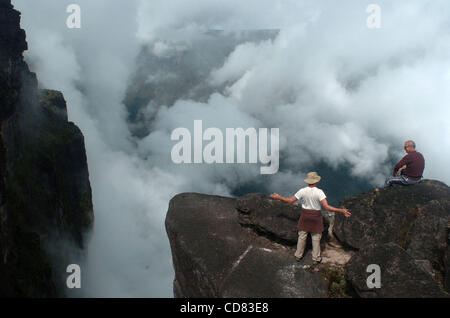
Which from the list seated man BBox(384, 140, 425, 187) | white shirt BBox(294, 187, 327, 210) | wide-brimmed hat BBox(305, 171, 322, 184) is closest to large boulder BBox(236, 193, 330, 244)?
white shirt BBox(294, 187, 327, 210)

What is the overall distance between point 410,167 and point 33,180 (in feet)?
262

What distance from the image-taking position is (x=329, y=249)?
14898 mm

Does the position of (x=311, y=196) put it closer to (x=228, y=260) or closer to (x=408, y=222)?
(x=228, y=260)

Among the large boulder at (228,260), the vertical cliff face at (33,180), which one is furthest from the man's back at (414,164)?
the vertical cliff face at (33,180)

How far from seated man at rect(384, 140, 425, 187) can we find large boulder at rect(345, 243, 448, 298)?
19.5ft

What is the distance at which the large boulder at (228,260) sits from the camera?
1251 cm

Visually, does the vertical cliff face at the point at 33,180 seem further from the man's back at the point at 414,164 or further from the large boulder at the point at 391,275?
the man's back at the point at 414,164

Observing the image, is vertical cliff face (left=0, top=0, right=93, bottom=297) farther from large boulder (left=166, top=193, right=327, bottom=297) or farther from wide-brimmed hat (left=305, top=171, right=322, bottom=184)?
wide-brimmed hat (left=305, top=171, right=322, bottom=184)

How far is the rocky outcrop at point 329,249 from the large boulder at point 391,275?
3 centimetres

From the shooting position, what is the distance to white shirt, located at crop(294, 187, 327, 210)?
1266 cm

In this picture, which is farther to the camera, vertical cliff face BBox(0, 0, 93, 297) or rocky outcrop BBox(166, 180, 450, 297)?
vertical cliff face BBox(0, 0, 93, 297)

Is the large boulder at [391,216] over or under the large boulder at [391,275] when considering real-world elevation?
over

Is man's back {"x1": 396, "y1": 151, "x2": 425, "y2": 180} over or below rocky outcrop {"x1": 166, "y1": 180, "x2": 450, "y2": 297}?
over

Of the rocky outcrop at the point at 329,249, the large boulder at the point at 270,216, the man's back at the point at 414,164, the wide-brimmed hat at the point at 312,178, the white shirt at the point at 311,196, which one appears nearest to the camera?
the rocky outcrop at the point at 329,249
